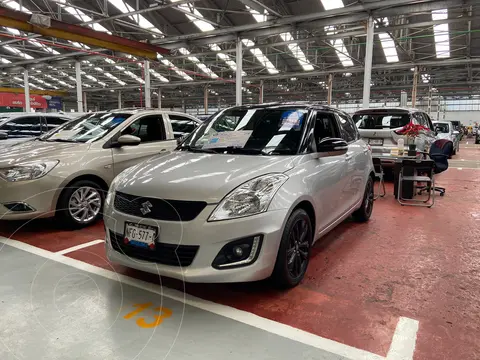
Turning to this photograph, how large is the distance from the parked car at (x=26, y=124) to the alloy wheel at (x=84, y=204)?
4.06 metres

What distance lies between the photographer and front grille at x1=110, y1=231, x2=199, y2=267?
2299mm

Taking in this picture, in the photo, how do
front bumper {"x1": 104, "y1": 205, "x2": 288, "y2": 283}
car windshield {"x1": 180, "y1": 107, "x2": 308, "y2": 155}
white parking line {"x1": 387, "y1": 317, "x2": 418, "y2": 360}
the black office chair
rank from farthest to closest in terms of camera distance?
the black office chair < car windshield {"x1": 180, "y1": 107, "x2": 308, "y2": 155} < front bumper {"x1": 104, "y1": 205, "x2": 288, "y2": 283} < white parking line {"x1": 387, "y1": 317, "x2": 418, "y2": 360}

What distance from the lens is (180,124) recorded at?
5.46 meters

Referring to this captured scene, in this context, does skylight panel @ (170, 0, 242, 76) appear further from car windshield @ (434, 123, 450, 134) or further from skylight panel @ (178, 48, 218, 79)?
car windshield @ (434, 123, 450, 134)

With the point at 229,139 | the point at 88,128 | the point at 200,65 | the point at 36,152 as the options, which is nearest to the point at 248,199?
the point at 229,139

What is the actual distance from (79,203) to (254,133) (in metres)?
2.36

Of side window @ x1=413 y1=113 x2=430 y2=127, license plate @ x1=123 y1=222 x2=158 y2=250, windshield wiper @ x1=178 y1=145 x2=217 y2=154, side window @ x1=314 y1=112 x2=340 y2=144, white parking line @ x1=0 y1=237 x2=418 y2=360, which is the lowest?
white parking line @ x1=0 y1=237 x2=418 y2=360

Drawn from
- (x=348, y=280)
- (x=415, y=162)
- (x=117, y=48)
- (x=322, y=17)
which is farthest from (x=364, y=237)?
(x=117, y=48)

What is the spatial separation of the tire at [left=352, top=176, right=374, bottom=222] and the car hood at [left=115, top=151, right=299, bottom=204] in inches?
80.7

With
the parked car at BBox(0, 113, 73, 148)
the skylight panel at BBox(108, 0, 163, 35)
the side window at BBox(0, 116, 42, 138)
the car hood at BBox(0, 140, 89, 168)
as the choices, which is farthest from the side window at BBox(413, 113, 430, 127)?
the skylight panel at BBox(108, 0, 163, 35)

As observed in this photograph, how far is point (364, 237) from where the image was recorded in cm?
405

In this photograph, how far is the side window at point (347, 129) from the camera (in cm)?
401

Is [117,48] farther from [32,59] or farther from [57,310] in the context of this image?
[57,310]

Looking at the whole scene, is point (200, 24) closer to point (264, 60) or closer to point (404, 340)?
point (264, 60)
